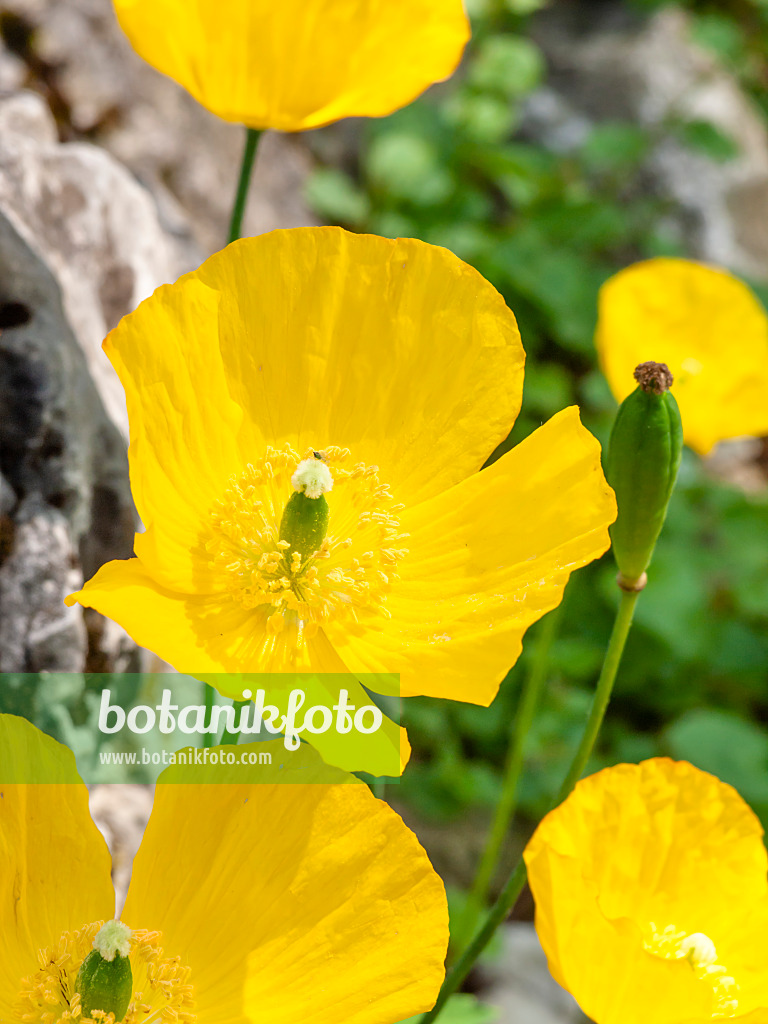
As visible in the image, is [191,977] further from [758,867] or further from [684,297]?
[684,297]

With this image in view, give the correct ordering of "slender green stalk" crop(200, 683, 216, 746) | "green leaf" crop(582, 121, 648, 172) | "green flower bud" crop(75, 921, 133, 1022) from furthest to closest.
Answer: "green leaf" crop(582, 121, 648, 172)
"slender green stalk" crop(200, 683, 216, 746)
"green flower bud" crop(75, 921, 133, 1022)

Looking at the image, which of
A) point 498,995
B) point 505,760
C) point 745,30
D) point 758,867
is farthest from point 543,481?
point 745,30

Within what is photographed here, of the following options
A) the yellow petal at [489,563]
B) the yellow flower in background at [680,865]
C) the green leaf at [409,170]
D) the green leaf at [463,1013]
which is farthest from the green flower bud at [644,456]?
the green leaf at [409,170]

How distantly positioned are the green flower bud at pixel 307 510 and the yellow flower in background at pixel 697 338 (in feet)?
2.31

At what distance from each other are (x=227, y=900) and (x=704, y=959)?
0.36 metres

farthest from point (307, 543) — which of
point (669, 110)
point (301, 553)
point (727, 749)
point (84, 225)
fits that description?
point (669, 110)

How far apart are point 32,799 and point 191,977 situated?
170 millimetres

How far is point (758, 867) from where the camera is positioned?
82 centimetres

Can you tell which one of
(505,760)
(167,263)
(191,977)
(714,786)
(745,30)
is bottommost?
(505,760)

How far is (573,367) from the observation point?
258 cm

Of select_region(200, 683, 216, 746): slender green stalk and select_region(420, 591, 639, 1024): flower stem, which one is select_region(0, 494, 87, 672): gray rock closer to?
select_region(200, 683, 216, 746): slender green stalk

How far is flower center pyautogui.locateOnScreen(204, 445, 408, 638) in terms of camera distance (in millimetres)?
854

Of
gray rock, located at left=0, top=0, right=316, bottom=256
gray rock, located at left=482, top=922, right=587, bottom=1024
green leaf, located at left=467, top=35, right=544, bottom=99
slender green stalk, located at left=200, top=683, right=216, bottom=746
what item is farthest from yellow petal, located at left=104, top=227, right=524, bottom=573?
green leaf, located at left=467, top=35, right=544, bottom=99

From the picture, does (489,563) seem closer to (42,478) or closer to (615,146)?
(42,478)
